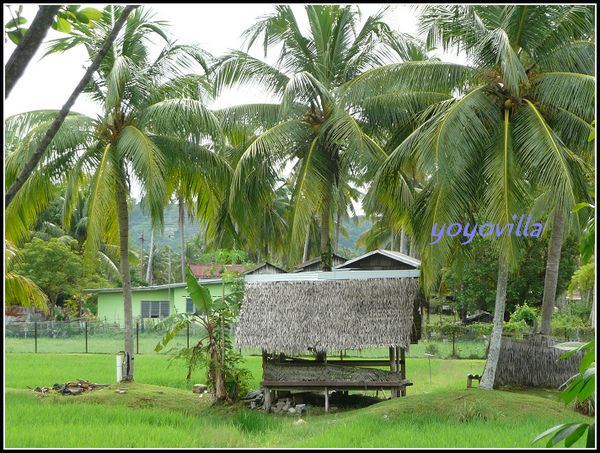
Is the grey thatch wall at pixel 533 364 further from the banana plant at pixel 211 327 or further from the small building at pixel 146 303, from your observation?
the small building at pixel 146 303

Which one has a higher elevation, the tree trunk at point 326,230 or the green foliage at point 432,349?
the tree trunk at point 326,230

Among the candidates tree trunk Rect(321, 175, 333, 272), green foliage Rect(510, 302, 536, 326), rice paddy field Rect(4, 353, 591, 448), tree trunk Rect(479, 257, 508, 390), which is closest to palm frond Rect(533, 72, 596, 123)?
tree trunk Rect(479, 257, 508, 390)

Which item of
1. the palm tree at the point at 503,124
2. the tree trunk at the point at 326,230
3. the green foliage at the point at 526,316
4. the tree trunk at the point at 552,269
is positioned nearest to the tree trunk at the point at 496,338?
the palm tree at the point at 503,124

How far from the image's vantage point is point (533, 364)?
40.8 feet

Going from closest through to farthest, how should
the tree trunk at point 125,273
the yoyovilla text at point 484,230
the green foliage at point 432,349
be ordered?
the yoyovilla text at point 484,230 → the tree trunk at point 125,273 → the green foliage at point 432,349

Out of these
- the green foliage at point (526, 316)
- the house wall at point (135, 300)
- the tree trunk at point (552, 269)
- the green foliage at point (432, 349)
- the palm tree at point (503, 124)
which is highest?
the palm tree at point (503, 124)

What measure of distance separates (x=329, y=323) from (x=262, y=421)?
224cm

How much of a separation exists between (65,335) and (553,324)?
19.1 m

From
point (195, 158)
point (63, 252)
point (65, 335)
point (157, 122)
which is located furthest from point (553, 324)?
point (63, 252)

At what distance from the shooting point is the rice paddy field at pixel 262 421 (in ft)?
23.9

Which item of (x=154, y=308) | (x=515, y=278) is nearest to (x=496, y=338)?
(x=515, y=278)

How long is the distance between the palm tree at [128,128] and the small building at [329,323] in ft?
9.94

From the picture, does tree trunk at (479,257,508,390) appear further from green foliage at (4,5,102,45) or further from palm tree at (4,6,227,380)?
green foliage at (4,5,102,45)

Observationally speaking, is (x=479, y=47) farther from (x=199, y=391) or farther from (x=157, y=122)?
(x=199, y=391)
